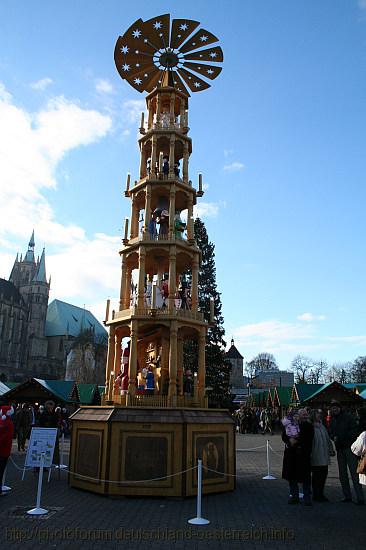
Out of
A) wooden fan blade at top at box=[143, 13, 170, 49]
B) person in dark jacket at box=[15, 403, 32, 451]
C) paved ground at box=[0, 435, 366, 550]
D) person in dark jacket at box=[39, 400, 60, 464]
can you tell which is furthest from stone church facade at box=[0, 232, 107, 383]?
paved ground at box=[0, 435, 366, 550]

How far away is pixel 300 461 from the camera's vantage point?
9.80 meters

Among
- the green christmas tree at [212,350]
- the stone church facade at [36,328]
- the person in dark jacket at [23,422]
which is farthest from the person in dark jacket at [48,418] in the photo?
the stone church facade at [36,328]

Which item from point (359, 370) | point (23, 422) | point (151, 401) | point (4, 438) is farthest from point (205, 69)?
point (359, 370)

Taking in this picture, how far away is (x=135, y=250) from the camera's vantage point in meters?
13.7

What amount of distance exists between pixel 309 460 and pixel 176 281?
6.63 metres

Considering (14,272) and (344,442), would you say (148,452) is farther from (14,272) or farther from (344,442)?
(14,272)

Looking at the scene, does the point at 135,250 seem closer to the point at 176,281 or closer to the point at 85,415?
the point at 176,281

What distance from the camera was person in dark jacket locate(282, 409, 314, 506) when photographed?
977 centimetres

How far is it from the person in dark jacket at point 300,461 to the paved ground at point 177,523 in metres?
0.33

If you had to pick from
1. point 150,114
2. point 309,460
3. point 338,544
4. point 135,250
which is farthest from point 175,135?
point 338,544

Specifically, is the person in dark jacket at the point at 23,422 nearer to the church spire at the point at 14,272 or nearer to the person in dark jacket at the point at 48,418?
the person in dark jacket at the point at 48,418

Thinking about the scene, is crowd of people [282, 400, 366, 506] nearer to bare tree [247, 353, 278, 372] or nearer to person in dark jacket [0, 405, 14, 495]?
person in dark jacket [0, 405, 14, 495]

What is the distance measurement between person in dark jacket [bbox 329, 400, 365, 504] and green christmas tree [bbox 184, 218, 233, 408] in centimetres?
2495

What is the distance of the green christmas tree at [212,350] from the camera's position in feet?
124
